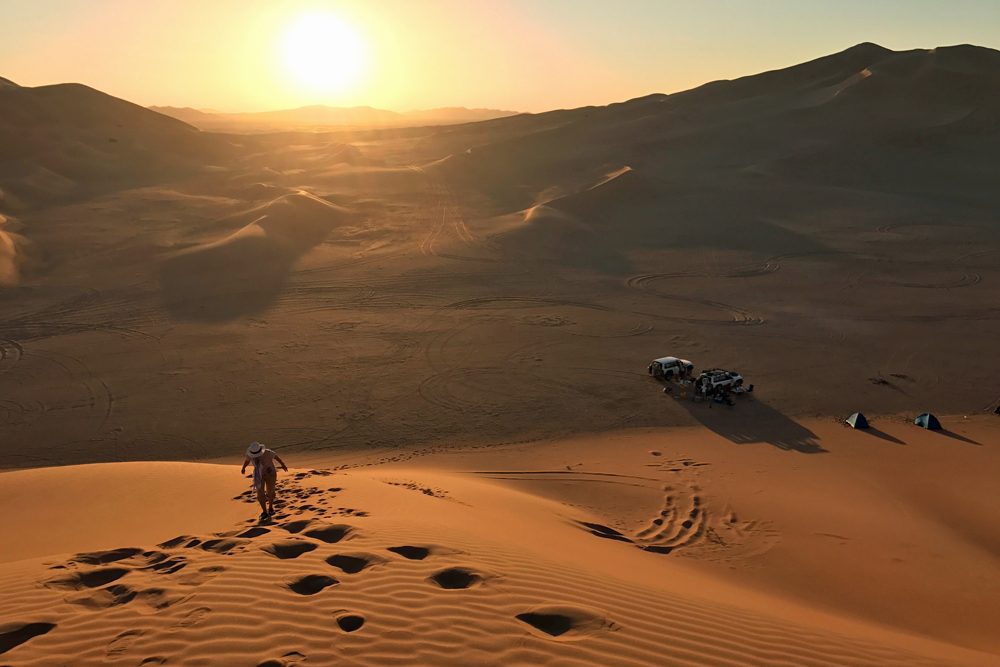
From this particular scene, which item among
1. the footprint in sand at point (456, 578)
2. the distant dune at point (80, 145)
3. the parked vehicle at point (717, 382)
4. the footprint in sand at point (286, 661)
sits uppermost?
the distant dune at point (80, 145)

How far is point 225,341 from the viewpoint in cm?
2128

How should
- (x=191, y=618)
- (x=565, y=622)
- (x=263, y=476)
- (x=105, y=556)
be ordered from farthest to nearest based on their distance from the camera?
(x=263, y=476)
(x=105, y=556)
(x=565, y=622)
(x=191, y=618)

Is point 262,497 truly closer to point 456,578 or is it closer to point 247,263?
point 456,578

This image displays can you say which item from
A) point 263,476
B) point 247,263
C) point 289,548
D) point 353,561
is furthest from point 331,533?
point 247,263

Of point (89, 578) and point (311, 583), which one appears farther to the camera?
point (89, 578)

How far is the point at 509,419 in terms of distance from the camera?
16359 mm

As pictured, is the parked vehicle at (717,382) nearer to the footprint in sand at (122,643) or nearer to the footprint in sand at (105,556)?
the footprint in sand at (105,556)

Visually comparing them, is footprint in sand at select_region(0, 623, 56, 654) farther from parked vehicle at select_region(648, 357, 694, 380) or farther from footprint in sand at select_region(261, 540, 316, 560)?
parked vehicle at select_region(648, 357, 694, 380)

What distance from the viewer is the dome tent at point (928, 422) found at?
1556 centimetres

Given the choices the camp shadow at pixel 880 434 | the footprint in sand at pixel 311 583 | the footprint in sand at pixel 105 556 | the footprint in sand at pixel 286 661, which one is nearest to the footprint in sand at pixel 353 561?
the footprint in sand at pixel 311 583

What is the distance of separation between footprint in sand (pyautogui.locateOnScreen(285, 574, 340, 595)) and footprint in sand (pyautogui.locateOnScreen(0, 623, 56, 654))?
182 cm

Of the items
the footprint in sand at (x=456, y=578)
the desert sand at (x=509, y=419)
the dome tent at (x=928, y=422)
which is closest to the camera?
the desert sand at (x=509, y=419)

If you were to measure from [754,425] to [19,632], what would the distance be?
47.6 ft

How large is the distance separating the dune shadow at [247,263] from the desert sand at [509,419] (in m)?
0.20
